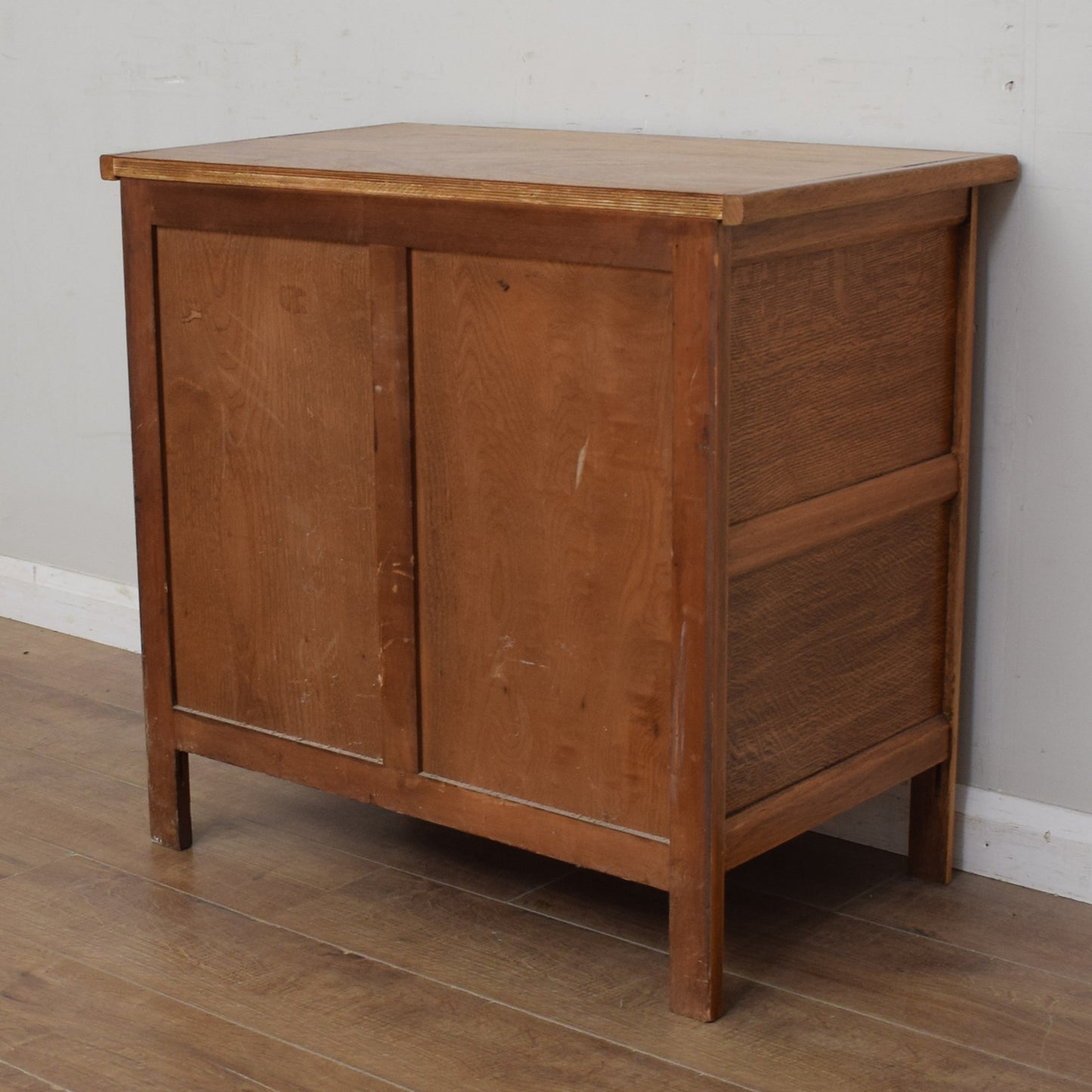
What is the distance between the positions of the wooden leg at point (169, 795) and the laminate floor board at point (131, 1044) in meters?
0.36

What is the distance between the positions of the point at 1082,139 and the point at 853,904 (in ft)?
3.28

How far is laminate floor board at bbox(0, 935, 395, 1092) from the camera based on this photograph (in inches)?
72.3

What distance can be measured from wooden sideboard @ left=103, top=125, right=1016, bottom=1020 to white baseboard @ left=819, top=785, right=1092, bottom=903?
0.07 metres

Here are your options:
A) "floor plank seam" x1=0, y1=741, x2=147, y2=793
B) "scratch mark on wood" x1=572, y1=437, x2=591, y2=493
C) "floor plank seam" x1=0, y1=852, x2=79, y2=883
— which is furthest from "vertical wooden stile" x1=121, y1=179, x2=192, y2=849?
"scratch mark on wood" x1=572, y1=437, x2=591, y2=493

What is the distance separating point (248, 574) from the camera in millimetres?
2270

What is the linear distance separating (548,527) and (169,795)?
783mm

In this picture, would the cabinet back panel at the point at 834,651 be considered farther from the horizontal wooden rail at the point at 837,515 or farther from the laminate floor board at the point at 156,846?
the laminate floor board at the point at 156,846

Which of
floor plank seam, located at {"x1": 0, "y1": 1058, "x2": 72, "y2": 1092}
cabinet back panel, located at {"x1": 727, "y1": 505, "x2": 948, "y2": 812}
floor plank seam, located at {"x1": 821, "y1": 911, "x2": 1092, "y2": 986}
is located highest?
cabinet back panel, located at {"x1": 727, "y1": 505, "x2": 948, "y2": 812}

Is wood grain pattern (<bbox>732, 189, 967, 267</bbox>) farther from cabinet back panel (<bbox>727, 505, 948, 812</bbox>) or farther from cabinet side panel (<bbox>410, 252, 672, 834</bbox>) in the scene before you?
cabinet back panel (<bbox>727, 505, 948, 812</bbox>)

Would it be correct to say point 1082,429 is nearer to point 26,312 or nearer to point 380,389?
point 380,389

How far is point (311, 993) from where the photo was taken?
2.02 m

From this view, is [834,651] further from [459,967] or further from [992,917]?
[459,967]

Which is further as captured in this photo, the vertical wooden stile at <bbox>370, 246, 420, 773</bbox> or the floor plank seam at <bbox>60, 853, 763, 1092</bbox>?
the vertical wooden stile at <bbox>370, 246, 420, 773</bbox>

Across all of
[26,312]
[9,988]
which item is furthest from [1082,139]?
[26,312]
